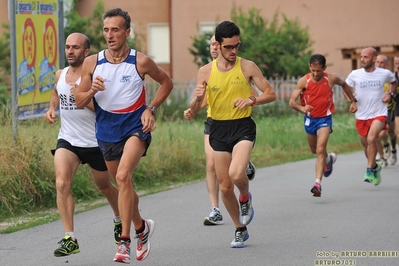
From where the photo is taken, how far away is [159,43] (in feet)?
132

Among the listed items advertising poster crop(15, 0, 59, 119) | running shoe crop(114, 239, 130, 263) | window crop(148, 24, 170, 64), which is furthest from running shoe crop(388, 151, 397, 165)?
window crop(148, 24, 170, 64)

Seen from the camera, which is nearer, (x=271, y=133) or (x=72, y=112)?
(x=72, y=112)

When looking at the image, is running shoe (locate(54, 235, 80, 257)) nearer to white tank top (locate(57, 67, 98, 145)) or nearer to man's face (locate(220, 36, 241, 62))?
white tank top (locate(57, 67, 98, 145))

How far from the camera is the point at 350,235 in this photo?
9.41 meters

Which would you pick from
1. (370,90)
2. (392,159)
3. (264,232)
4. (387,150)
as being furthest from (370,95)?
(264,232)

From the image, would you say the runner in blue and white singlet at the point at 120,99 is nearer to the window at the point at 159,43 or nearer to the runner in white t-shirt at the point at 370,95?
the runner in white t-shirt at the point at 370,95

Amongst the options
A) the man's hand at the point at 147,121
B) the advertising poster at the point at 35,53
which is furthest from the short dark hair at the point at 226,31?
the advertising poster at the point at 35,53

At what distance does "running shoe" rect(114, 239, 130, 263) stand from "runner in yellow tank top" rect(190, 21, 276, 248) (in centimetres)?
144

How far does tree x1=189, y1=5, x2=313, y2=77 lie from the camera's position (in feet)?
111

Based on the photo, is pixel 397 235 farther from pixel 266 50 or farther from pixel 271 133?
pixel 266 50

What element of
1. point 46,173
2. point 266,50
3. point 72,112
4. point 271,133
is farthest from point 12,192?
point 266,50

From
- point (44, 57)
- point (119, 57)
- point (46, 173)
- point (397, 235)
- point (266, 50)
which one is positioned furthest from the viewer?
point (266, 50)

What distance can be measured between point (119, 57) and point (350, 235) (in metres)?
3.06

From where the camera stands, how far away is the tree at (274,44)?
111 ft
